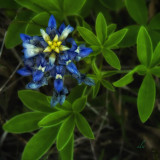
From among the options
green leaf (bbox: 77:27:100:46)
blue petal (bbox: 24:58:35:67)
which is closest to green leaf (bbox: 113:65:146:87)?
green leaf (bbox: 77:27:100:46)

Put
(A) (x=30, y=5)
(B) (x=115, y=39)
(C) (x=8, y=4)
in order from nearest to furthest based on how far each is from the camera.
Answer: (B) (x=115, y=39), (A) (x=30, y=5), (C) (x=8, y=4)

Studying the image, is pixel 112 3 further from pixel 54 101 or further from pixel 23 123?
pixel 23 123

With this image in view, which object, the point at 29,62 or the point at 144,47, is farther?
the point at 144,47

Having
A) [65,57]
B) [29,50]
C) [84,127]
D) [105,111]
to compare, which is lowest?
[105,111]

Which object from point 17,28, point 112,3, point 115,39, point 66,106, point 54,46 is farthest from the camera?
point 112,3

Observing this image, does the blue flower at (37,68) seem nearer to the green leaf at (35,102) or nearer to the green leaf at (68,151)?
the green leaf at (35,102)

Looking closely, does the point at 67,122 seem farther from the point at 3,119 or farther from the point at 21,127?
the point at 3,119

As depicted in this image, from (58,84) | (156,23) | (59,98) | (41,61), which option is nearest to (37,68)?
(41,61)

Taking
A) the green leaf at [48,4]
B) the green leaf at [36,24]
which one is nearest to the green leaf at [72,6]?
the green leaf at [48,4]
